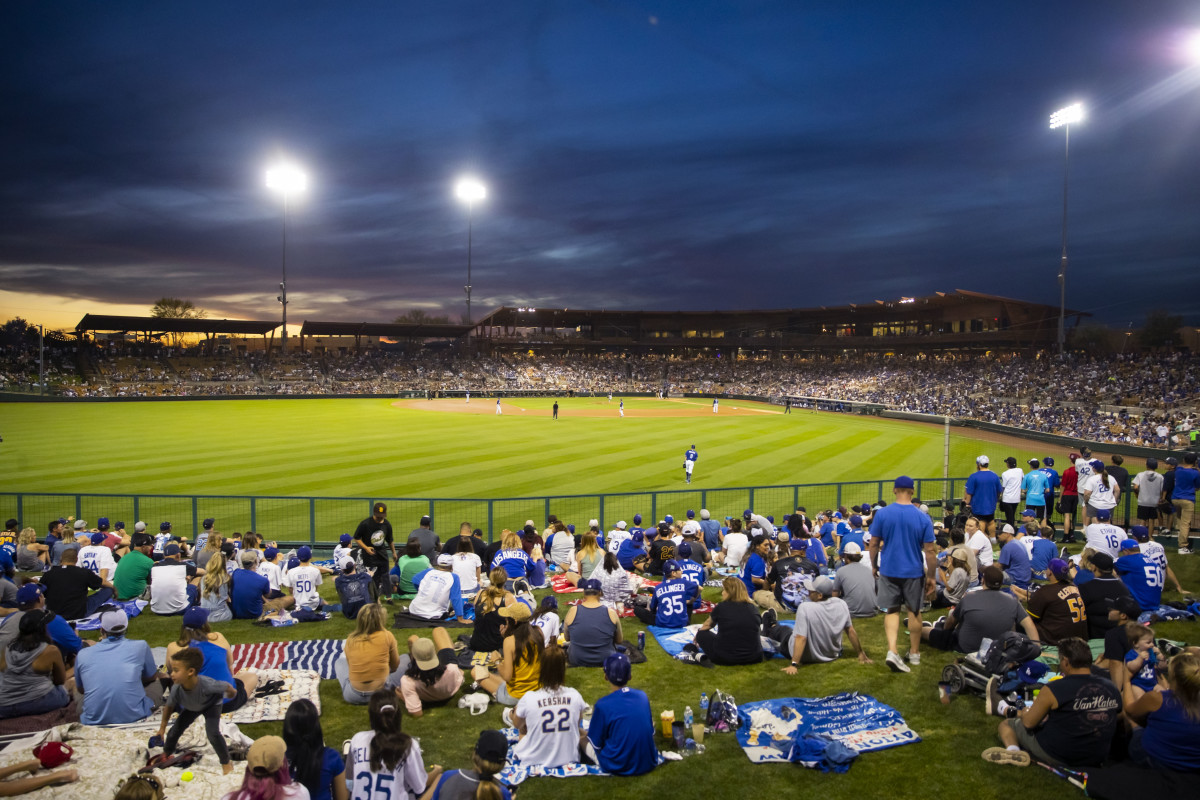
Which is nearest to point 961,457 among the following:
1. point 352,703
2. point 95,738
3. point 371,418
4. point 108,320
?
point 352,703

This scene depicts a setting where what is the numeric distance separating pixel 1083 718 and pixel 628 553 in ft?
26.0

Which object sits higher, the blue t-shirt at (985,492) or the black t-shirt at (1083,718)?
the blue t-shirt at (985,492)

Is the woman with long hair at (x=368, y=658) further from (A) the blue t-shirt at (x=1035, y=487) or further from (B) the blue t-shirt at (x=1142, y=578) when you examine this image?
(A) the blue t-shirt at (x=1035, y=487)

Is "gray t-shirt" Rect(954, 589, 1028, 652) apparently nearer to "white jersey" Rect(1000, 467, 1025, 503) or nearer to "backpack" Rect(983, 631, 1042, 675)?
"backpack" Rect(983, 631, 1042, 675)

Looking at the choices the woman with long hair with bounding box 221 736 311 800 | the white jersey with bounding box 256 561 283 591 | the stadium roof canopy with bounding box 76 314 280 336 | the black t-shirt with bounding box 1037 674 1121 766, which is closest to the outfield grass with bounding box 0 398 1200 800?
the black t-shirt with bounding box 1037 674 1121 766

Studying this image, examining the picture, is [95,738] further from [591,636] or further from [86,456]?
[86,456]

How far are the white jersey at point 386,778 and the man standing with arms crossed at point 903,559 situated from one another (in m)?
5.42

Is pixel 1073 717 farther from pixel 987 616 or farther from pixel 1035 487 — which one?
pixel 1035 487

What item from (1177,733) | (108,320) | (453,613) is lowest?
(453,613)

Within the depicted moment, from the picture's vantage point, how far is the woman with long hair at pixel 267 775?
4.19m

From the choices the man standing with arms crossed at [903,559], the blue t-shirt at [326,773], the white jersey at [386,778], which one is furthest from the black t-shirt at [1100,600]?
the blue t-shirt at [326,773]

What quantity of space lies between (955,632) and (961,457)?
82.2 feet

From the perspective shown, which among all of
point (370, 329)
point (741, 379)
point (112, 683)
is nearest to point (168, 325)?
point (370, 329)

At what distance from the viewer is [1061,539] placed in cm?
1525
